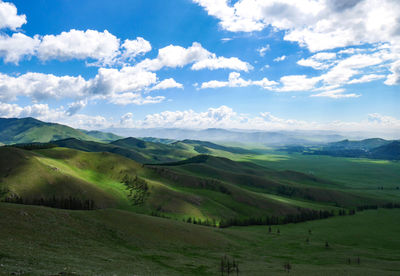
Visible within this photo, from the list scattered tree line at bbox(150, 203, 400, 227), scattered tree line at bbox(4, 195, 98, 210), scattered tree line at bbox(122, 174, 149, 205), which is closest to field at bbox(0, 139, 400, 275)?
scattered tree line at bbox(122, 174, 149, 205)

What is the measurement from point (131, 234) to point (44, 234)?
78.9ft

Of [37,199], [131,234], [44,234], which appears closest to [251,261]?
[131,234]

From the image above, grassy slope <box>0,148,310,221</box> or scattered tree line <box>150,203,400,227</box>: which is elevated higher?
grassy slope <box>0,148,310,221</box>

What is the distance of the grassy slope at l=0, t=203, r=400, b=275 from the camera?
42.1 meters

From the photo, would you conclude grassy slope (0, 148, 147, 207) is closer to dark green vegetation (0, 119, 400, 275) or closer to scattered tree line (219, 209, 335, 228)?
dark green vegetation (0, 119, 400, 275)

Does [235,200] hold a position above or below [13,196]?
below

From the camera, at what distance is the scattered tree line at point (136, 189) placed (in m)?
167

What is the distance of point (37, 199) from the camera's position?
13675 centimetres

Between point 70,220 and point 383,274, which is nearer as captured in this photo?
point 383,274

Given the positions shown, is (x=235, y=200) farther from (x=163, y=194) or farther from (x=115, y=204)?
(x=115, y=204)

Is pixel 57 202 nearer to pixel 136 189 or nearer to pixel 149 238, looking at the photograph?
pixel 136 189

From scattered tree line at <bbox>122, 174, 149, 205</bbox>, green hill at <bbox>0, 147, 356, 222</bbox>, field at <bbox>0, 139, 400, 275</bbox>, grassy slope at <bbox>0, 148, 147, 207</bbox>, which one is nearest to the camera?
field at <bbox>0, 139, 400, 275</bbox>

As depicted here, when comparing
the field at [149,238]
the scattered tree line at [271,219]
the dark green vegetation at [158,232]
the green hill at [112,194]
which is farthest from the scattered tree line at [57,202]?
the scattered tree line at [271,219]

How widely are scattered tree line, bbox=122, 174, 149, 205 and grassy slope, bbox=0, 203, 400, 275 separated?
263 ft
